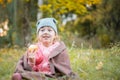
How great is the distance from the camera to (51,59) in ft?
16.8

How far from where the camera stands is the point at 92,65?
653cm

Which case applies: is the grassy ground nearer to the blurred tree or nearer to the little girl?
the little girl

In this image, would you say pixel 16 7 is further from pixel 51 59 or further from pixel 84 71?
pixel 51 59

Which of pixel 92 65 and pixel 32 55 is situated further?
pixel 92 65

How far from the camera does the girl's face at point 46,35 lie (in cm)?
516

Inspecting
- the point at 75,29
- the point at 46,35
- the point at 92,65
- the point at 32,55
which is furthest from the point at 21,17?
the point at 32,55

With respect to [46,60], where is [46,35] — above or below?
above

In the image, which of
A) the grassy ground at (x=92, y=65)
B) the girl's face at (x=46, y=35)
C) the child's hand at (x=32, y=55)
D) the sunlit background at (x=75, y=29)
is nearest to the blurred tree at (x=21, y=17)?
the sunlit background at (x=75, y=29)

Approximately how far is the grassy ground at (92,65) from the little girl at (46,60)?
81 centimetres

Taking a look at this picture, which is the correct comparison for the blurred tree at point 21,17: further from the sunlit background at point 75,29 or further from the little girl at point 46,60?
the little girl at point 46,60

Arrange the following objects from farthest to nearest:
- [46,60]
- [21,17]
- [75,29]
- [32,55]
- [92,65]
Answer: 1. [75,29]
2. [21,17]
3. [92,65]
4. [46,60]
5. [32,55]

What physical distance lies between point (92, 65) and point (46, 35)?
1581 millimetres

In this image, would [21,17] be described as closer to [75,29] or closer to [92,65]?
[75,29]

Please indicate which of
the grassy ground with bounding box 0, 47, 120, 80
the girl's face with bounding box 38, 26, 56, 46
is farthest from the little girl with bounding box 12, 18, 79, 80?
the grassy ground with bounding box 0, 47, 120, 80
